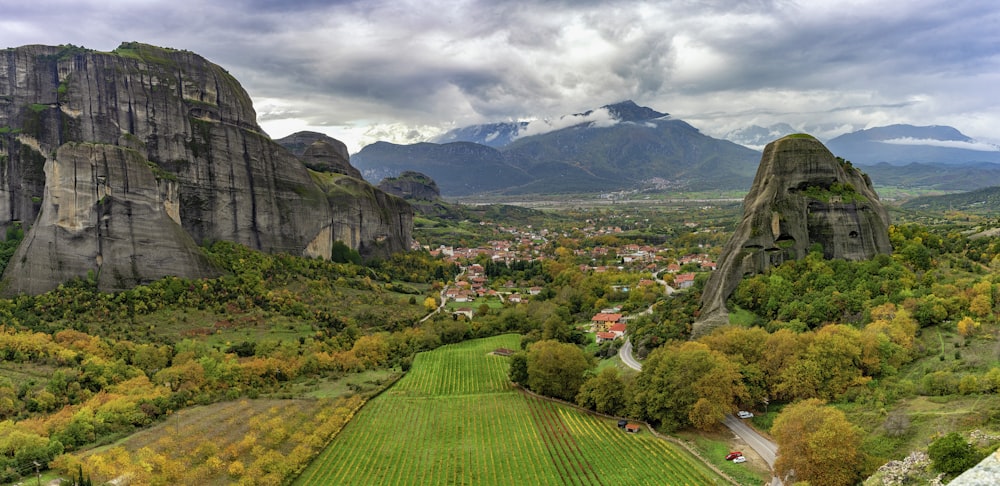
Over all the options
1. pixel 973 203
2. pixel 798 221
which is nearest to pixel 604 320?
pixel 798 221

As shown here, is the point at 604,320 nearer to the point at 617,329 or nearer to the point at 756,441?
the point at 617,329

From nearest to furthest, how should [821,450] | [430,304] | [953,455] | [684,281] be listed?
[953,455], [821,450], [430,304], [684,281]

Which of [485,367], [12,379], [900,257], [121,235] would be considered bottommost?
[485,367]

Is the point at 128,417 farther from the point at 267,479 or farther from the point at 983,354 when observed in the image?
the point at 983,354

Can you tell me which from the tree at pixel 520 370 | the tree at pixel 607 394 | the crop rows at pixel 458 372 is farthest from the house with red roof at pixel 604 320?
the tree at pixel 607 394

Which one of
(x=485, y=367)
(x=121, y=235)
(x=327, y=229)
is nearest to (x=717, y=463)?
(x=485, y=367)

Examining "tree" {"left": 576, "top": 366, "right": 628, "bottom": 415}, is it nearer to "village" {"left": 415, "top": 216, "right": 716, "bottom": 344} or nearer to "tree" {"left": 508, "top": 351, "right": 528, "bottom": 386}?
"tree" {"left": 508, "top": 351, "right": 528, "bottom": 386}
